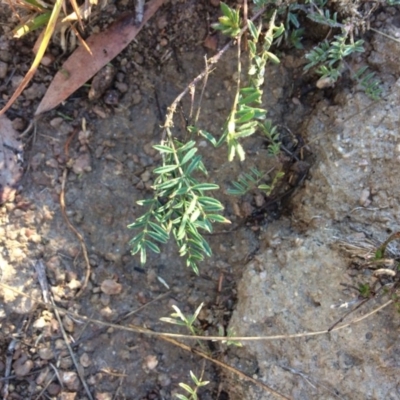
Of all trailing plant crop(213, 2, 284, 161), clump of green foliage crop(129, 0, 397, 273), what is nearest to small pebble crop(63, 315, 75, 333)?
clump of green foliage crop(129, 0, 397, 273)

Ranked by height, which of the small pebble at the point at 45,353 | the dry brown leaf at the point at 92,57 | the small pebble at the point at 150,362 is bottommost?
the small pebble at the point at 150,362

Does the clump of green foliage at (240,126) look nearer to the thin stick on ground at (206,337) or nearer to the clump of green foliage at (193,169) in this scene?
the clump of green foliage at (193,169)

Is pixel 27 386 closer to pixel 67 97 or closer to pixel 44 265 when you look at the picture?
pixel 44 265

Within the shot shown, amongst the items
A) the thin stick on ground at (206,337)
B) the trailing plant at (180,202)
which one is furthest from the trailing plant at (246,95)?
the thin stick on ground at (206,337)

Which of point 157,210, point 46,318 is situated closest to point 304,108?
point 157,210

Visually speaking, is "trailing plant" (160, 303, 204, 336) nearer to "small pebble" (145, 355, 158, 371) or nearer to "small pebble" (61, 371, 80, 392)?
"small pebble" (145, 355, 158, 371)

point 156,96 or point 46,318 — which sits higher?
point 156,96

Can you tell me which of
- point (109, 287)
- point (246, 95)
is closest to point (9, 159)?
point (109, 287)
